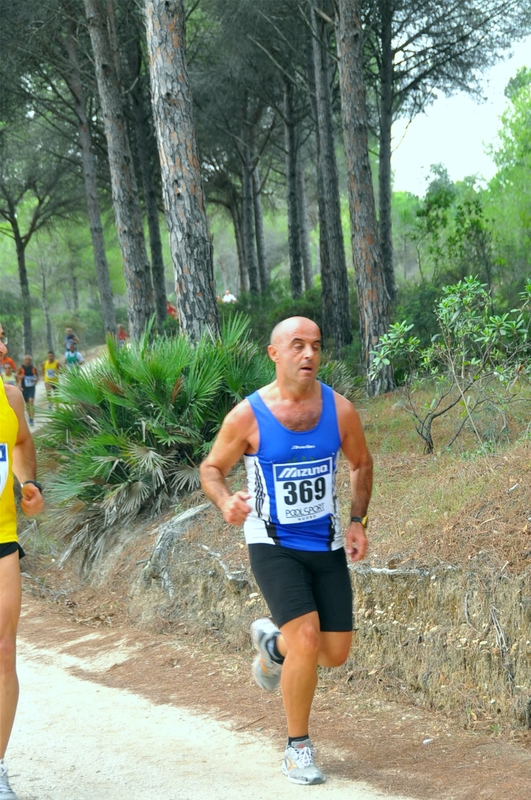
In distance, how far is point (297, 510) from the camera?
423cm

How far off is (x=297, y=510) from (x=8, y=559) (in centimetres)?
132

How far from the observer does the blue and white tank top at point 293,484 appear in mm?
4195

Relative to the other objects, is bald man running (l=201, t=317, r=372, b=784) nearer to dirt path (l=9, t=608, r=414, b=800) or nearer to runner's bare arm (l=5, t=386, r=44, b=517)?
dirt path (l=9, t=608, r=414, b=800)

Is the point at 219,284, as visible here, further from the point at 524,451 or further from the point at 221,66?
the point at 524,451

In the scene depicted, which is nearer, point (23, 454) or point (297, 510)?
point (297, 510)

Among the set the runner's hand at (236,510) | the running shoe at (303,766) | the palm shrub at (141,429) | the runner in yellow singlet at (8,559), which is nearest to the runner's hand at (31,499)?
the runner in yellow singlet at (8,559)

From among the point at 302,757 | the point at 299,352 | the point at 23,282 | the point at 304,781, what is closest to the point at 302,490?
the point at 299,352

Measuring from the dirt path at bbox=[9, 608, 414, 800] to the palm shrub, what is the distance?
2906 millimetres

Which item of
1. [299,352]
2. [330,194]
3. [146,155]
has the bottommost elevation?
[299,352]

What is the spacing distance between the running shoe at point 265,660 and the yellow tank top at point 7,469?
4.19ft

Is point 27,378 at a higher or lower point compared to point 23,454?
higher

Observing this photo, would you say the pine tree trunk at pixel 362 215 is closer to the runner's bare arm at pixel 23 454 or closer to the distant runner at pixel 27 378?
the runner's bare arm at pixel 23 454

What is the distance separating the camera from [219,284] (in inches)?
3142

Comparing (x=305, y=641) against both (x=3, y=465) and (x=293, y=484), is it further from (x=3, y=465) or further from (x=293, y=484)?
(x=3, y=465)
